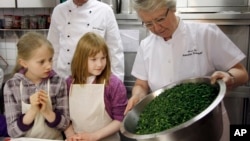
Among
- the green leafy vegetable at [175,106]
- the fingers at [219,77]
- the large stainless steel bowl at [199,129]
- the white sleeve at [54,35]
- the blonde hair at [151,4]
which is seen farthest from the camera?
the white sleeve at [54,35]

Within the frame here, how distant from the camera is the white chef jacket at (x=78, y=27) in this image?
1.80 metres

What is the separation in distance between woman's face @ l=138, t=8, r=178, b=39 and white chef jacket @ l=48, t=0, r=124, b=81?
67 centimetres

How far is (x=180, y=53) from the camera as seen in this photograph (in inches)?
50.6

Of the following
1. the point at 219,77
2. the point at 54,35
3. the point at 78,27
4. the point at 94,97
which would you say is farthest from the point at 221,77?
the point at 54,35

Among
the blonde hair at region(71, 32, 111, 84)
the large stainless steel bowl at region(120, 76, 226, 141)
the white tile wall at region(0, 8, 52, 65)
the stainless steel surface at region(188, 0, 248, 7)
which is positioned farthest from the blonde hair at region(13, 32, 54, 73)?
the white tile wall at region(0, 8, 52, 65)

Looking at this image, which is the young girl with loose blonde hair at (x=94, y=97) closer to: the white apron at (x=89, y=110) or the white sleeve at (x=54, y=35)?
the white apron at (x=89, y=110)

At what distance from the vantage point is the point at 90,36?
1336mm

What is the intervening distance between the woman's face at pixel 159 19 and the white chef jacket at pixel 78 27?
67cm

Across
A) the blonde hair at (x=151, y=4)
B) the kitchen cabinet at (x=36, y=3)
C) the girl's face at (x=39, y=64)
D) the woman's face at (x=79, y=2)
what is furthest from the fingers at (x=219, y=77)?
the kitchen cabinet at (x=36, y=3)

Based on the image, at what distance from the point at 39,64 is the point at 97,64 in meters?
0.26

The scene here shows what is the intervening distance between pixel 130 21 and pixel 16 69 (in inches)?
38.3

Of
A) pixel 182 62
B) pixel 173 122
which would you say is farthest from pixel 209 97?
pixel 182 62

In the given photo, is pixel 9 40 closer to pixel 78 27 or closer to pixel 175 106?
pixel 78 27

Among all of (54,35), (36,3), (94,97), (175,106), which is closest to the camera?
(175,106)
